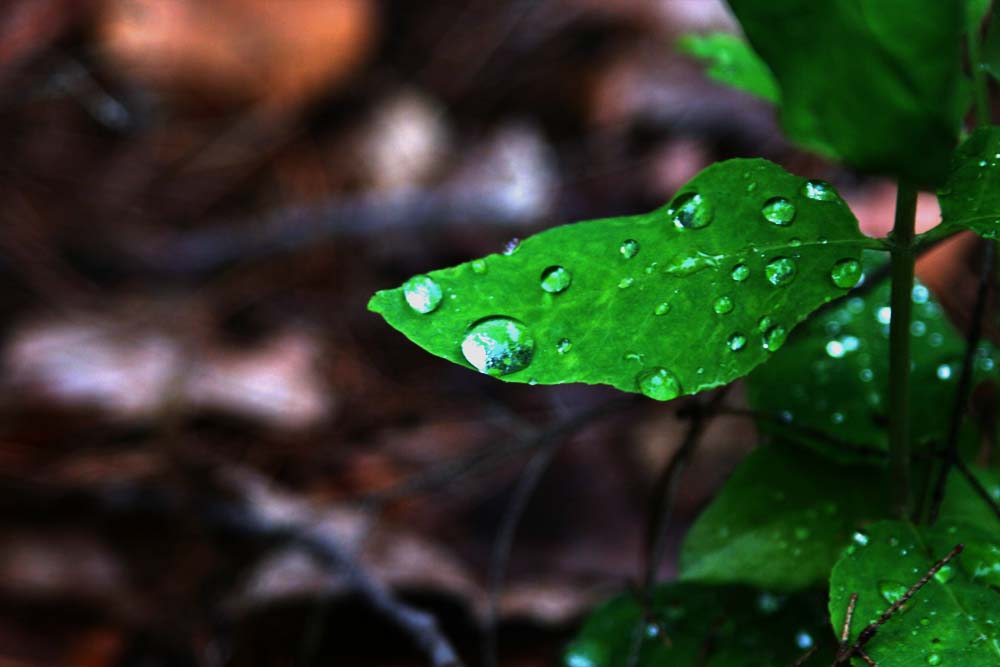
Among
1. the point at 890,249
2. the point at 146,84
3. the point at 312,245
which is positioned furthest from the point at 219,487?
the point at 146,84

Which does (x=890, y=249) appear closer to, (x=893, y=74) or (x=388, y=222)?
(x=893, y=74)

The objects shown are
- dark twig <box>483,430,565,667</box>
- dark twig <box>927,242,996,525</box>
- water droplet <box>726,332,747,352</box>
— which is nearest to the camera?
water droplet <box>726,332,747,352</box>

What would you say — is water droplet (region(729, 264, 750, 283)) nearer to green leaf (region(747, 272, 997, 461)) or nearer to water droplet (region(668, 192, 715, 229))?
water droplet (region(668, 192, 715, 229))

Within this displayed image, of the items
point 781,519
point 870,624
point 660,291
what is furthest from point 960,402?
point 660,291

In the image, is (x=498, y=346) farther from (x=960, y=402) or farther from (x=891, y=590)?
(x=960, y=402)

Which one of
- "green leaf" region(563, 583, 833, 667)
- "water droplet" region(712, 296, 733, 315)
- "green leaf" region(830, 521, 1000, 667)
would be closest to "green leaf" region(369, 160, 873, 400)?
"water droplet" region(712, 296, 733, 315)

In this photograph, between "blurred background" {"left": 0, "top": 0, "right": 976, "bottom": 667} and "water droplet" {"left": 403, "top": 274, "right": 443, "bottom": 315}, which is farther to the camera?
"blurred background" {"left": 0, "top": 0, "right": 976, "bottom": 667}
